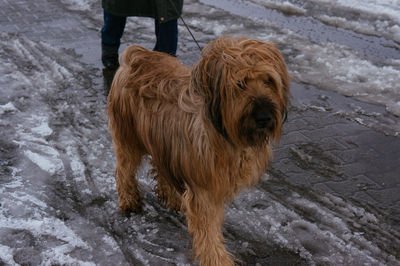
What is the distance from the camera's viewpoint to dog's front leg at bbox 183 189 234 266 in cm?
295

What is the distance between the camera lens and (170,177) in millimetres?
3115

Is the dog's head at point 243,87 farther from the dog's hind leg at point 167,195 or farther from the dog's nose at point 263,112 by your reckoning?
the dog's hind leg at point 167,195

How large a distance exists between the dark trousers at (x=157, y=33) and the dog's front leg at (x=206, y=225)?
2.79 meters

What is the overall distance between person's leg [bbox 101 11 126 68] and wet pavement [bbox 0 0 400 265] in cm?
22

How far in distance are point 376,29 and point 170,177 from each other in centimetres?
639

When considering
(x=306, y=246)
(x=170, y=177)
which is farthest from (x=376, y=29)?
(x=170, y=177)

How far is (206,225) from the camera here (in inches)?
120

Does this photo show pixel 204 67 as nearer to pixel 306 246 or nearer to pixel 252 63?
pixel 252 63

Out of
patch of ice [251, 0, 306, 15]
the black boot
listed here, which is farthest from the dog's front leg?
patch of ice [251, 0, 306, 15]

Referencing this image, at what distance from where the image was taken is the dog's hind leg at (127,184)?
364 cm

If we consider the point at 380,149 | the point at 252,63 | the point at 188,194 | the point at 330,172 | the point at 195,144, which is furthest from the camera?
the point at 380,149

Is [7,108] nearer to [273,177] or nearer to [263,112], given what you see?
[273,177]

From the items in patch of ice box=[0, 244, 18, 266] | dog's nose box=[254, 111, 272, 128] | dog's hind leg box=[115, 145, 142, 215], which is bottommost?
patch of ice box=[0, 244, 18, 266]

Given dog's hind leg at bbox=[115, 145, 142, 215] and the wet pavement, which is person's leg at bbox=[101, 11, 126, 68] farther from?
dog's hind leg at bbox=[115, 145, 142, 215]
